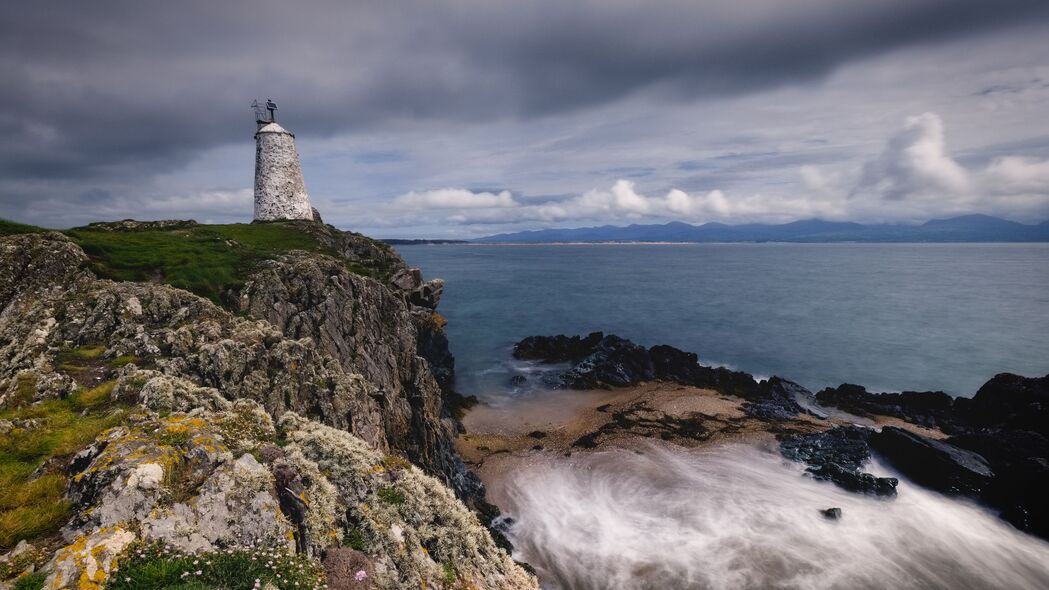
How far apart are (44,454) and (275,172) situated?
54.5m

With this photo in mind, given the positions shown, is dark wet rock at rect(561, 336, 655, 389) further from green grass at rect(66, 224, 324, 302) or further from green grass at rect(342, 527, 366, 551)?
green grass at rect(342, 527, 366, 551)

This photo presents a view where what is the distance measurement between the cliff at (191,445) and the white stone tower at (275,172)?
109ft

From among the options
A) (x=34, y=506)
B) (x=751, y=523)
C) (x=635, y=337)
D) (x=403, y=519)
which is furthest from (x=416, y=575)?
(x=635, y=337)

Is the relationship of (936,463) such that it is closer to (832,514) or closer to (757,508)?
(832,514)

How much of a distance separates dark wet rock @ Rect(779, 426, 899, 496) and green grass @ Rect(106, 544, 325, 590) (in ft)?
118

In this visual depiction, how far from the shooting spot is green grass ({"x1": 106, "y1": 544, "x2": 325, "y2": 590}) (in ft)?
22.6

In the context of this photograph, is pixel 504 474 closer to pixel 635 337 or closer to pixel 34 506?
pixel 34 506

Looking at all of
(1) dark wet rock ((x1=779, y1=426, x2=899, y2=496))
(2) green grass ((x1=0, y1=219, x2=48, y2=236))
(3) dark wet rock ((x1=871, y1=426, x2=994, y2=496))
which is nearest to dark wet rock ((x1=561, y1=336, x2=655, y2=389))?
(1) dark wet rock ((x1=779, y1=426, x2=899, y2=496))

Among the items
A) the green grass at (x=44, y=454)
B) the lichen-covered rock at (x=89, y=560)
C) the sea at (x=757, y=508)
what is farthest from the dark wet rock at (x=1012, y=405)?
the green grass at (x=44, y=454)

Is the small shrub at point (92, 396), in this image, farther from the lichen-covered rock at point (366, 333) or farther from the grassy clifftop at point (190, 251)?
the grassy clifftop at point (190, 251)

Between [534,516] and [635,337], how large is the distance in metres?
53.3

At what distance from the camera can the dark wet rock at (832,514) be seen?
27.9 m

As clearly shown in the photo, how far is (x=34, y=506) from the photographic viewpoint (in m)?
7.88

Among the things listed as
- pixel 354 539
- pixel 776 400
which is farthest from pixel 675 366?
pixel 354 539
